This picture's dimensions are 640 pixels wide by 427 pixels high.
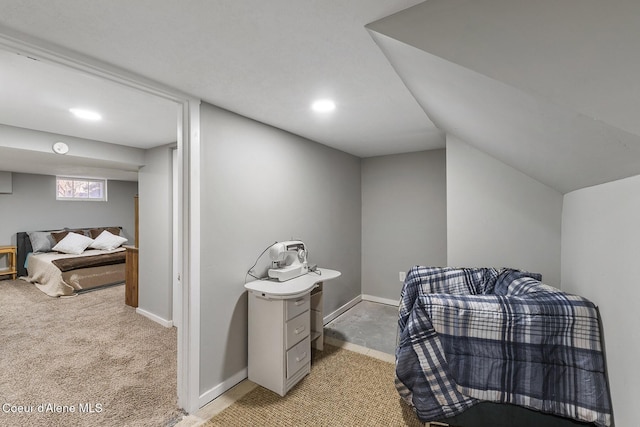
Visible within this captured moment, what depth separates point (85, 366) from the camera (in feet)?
7.89

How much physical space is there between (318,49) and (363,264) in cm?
338

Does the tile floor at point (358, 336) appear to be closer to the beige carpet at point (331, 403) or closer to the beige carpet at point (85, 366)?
the beige carpet at point (331, 403)

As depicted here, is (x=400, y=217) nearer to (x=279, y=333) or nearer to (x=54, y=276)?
(x=279, y=333)

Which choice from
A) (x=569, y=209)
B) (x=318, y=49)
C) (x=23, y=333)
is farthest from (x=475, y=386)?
(x=23, y=333)

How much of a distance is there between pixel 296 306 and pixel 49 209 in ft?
21.0

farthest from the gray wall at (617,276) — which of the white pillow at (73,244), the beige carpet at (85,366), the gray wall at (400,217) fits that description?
the white pillow at (73,244)

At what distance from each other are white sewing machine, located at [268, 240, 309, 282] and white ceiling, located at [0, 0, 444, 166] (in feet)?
3.66

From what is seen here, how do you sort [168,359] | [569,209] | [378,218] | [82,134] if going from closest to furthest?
[569,209]
[168,359]
[82,134]
[378,218]

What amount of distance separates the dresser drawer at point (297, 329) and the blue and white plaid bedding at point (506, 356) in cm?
90

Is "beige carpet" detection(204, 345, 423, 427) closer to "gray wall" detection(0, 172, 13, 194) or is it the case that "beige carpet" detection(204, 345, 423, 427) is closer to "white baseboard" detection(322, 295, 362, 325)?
"white baseboard" detection(322, 295, 362, 325)

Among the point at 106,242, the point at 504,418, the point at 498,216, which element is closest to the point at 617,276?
the point at 504,418

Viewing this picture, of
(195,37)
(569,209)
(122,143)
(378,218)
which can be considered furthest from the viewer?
(378,218)

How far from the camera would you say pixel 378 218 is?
13.5ft

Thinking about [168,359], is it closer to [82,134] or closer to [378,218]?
[82,134]
